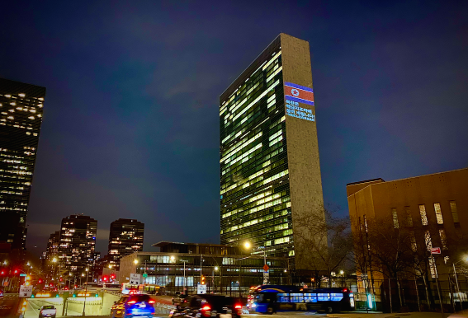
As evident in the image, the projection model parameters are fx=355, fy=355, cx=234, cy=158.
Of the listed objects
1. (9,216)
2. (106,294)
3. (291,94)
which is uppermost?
(291,94)

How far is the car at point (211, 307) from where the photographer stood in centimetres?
2089

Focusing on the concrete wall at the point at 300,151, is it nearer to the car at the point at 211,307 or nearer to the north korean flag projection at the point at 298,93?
the north korean flag projection at the point at 298,93

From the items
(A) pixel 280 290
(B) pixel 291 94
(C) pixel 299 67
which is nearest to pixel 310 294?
(A) pixel 280 290

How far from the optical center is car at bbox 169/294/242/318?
2089 centimetres

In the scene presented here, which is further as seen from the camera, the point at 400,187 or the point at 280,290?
the point at 400,187

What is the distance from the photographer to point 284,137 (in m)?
178

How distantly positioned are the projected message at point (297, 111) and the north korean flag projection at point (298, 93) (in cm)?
286

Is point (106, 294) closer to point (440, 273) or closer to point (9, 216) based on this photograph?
point (440, 273)

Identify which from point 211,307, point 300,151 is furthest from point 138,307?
point 300,151

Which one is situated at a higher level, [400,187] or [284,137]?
[284,137]

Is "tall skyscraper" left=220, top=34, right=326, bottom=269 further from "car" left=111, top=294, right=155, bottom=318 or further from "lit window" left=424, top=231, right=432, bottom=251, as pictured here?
"car" left=111, top=294, right=155, bottom=318

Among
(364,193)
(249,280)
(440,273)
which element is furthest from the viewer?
(249,280)

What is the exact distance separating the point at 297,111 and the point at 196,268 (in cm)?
9560

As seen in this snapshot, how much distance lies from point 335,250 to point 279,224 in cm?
10932
